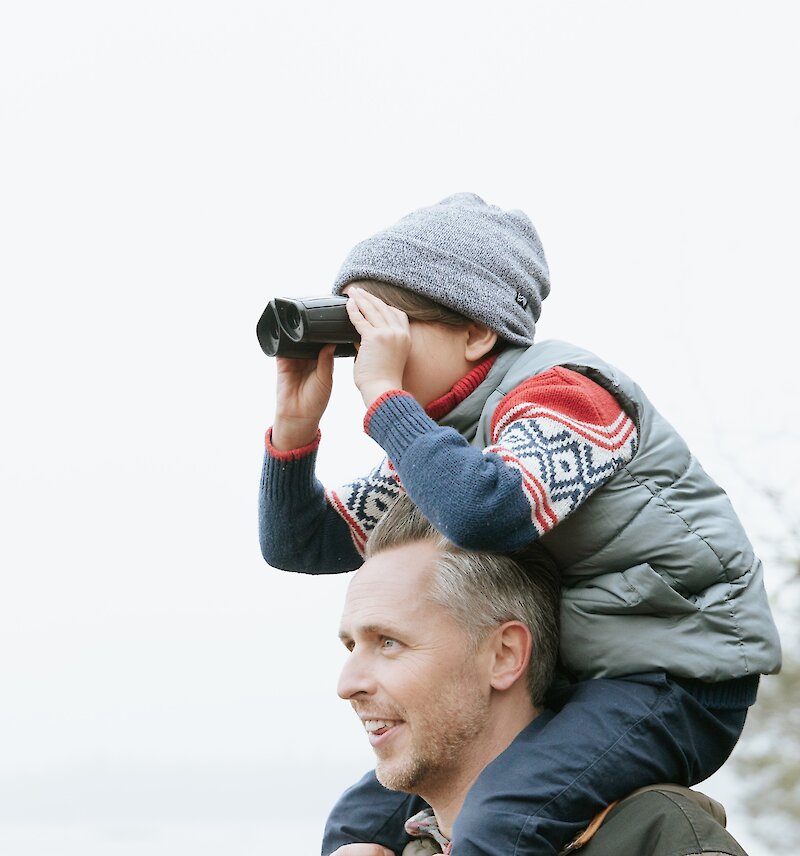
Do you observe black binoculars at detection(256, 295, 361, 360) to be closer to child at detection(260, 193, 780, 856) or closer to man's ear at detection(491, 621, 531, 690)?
child at detection(260, 193, 780, 856)

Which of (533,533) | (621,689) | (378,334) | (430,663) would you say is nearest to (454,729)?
(430,663)

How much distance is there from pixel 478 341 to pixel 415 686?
55 centimetres

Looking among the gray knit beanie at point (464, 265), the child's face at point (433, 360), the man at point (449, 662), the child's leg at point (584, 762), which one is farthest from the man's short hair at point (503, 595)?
the gray knit beanie at point (464, 265)

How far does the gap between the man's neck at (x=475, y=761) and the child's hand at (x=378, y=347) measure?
1.96ft

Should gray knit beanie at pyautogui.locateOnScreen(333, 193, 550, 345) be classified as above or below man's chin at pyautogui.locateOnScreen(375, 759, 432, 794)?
above

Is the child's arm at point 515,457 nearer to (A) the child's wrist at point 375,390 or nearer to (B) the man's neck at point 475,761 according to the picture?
(A) the child's wrist at point 375,390

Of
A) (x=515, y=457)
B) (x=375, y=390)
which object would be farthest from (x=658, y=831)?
(x=375, y=390)

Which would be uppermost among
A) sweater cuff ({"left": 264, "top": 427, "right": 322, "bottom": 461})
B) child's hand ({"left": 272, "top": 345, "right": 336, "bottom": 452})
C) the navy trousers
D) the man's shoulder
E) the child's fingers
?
the child's fingers

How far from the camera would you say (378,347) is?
80.5 inches

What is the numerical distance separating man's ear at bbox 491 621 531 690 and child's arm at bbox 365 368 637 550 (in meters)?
0.37

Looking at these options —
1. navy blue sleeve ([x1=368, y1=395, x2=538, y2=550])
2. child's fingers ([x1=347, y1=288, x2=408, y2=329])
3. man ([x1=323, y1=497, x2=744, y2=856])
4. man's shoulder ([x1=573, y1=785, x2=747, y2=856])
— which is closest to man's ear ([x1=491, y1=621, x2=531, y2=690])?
man ([x1=323, y1=497, x2=744, y2=856])

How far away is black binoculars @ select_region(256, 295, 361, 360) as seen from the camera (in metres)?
2.09

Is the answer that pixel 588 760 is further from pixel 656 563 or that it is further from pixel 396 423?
pixel 396 423

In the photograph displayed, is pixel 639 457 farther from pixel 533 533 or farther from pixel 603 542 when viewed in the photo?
pixel 533 533
